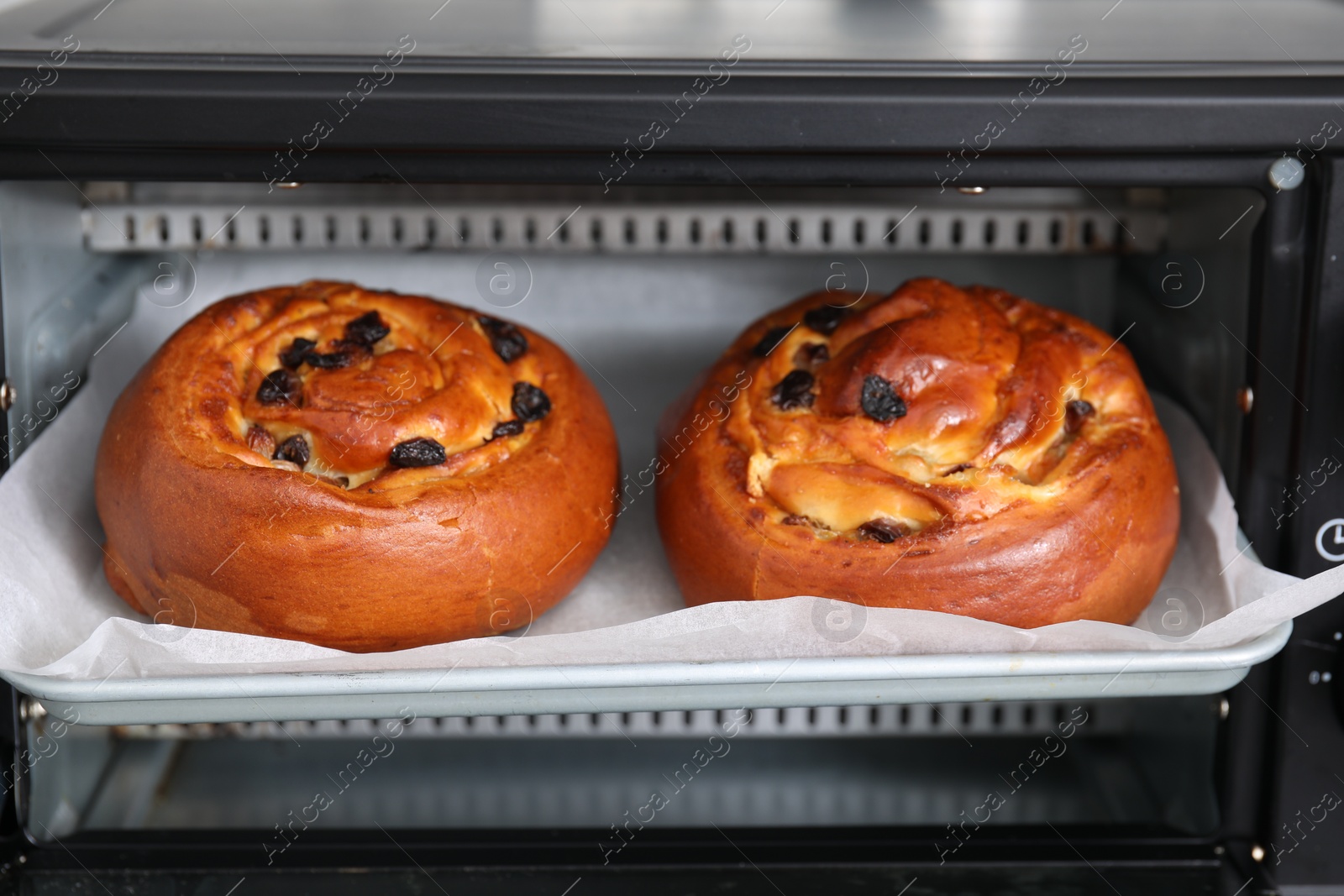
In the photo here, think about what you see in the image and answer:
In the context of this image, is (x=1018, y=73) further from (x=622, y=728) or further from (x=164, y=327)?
(x=164, y=327)

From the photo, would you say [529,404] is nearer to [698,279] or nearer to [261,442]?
[261,442]

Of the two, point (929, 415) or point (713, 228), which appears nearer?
point (929, 415)

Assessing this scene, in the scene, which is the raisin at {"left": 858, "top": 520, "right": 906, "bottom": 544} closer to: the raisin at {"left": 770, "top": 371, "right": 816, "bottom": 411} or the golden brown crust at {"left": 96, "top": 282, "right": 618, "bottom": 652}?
the raisin at {"left": 770, "top": 371, "right": 816, "bottom": 411}

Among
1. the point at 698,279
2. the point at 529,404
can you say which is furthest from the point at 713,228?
the point at 529,404

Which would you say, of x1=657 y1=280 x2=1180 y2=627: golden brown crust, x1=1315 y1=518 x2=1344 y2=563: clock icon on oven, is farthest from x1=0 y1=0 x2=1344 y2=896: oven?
x1=657 y1=280 x2=1180 y2=627: golden brown crust

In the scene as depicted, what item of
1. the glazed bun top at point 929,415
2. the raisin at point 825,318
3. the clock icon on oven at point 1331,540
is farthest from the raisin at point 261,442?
the clock icon on oven at point 1331,540

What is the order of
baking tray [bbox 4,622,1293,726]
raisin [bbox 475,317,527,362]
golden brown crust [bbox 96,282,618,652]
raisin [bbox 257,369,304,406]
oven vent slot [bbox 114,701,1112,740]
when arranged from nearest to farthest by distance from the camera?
baking tray [bbox 4,622,1293,726], golden brown crust [bbox 96,282,618,652], raisin [bbox 257,369,304,406], raisin [bbox 475,317,527,362], oven vent slot [bbox 114,701,1112,740]

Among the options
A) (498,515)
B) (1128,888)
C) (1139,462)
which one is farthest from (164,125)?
(1128,888)
